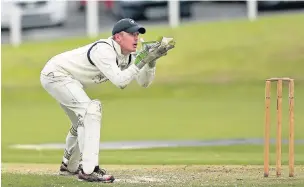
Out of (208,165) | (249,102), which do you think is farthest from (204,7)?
(208,165)

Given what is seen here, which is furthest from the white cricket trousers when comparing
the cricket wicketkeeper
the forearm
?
the forearm

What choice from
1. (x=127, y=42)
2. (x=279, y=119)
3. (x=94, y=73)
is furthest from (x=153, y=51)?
(x=279, y=119)

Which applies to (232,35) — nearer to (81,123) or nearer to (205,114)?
(205,114)

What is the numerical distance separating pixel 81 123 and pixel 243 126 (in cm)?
794

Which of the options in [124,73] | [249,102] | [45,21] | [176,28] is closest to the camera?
[124,73]

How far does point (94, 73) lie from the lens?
9.27 metres

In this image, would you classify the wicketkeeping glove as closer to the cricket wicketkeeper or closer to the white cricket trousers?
the cricket wicketkeeper

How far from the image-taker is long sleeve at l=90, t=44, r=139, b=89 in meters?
8.93

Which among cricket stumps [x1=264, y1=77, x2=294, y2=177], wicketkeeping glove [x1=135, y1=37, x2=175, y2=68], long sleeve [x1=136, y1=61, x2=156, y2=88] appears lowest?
cricket stumps [x1=264, y1=77, x2=294, y2=177]

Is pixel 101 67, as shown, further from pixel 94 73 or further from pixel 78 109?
pixel 78 109

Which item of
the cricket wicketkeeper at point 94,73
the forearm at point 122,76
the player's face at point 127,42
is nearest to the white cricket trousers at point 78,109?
the cricket wicketkeeper at point 94,73

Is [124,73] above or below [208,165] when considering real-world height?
above

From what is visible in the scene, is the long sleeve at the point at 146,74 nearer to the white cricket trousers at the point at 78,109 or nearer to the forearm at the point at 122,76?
the forearm at the point at 122,76

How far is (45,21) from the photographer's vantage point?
84.0ft
